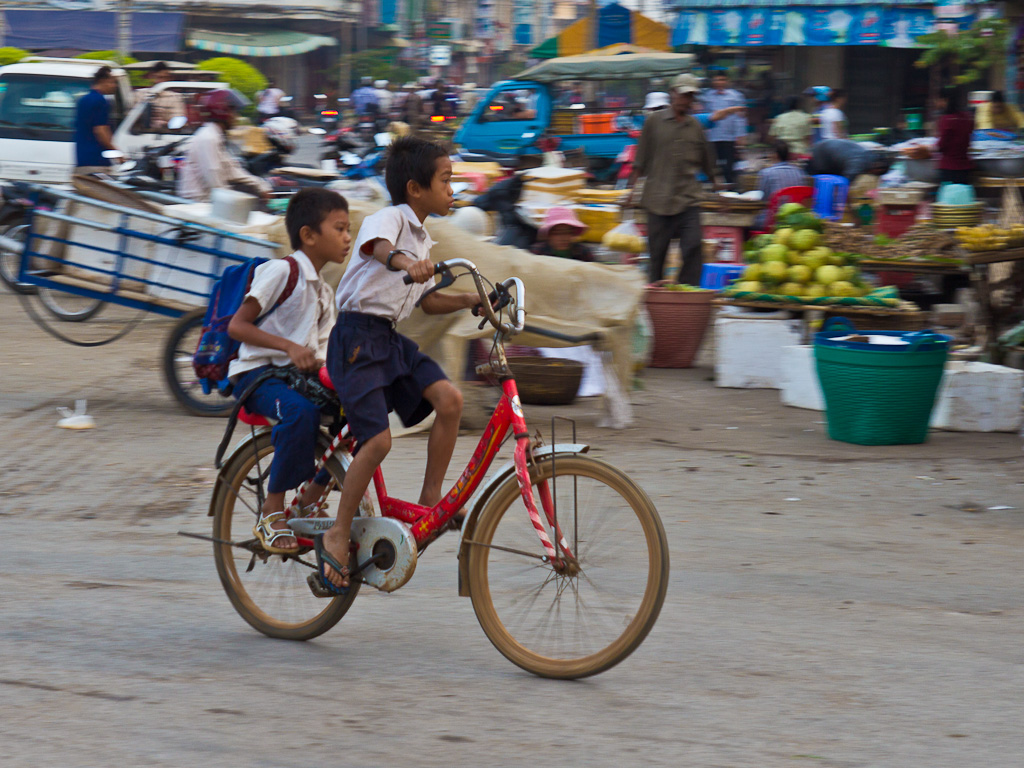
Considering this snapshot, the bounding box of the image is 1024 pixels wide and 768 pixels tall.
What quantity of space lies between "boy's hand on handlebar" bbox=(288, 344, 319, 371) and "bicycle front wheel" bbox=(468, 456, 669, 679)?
0.76 metres

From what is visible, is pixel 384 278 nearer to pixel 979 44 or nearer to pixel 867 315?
pixel 867 315

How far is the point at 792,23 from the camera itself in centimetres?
2625

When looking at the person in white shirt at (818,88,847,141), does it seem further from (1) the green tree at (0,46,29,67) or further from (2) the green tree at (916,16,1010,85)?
(1) the green tree at (0,46,29,67)

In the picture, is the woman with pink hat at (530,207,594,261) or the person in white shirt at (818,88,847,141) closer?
the woman with pink hat at (530,207,594,261)

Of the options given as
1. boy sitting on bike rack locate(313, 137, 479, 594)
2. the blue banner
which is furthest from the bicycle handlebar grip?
the blue banner

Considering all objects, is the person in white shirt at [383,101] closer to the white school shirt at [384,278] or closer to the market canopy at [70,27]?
the market canopy at [70,27]

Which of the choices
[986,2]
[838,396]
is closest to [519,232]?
[838,396]

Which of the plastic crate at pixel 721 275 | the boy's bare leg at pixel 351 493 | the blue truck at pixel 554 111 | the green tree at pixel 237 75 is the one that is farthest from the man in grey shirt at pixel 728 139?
the green tree at pixel 237 75

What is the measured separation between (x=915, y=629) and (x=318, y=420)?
88.0 inches

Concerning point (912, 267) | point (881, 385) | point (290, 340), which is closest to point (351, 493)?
point (290, 340)

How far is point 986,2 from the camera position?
15.7m

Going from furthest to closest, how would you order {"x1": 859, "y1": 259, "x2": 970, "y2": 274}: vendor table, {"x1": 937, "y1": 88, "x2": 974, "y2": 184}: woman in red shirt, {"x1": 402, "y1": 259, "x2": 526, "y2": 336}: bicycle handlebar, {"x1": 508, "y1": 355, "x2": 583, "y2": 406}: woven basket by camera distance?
{"x1": 937, "y1": 88, "x2": 974, "y2": 184}: woman in red shirt < {"x1": 859, "y1": 259, "x2": 970, "y2": 274}: vendor table < {"x1": 508, "y1": 355, "x2": 583, "y2": 406}: woven basket < {"x1": 402, "y1": 259, "x2": 526, "y2": 336}: bicycle handlebar

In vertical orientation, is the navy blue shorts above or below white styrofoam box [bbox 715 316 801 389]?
above

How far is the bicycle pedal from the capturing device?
3955mm
